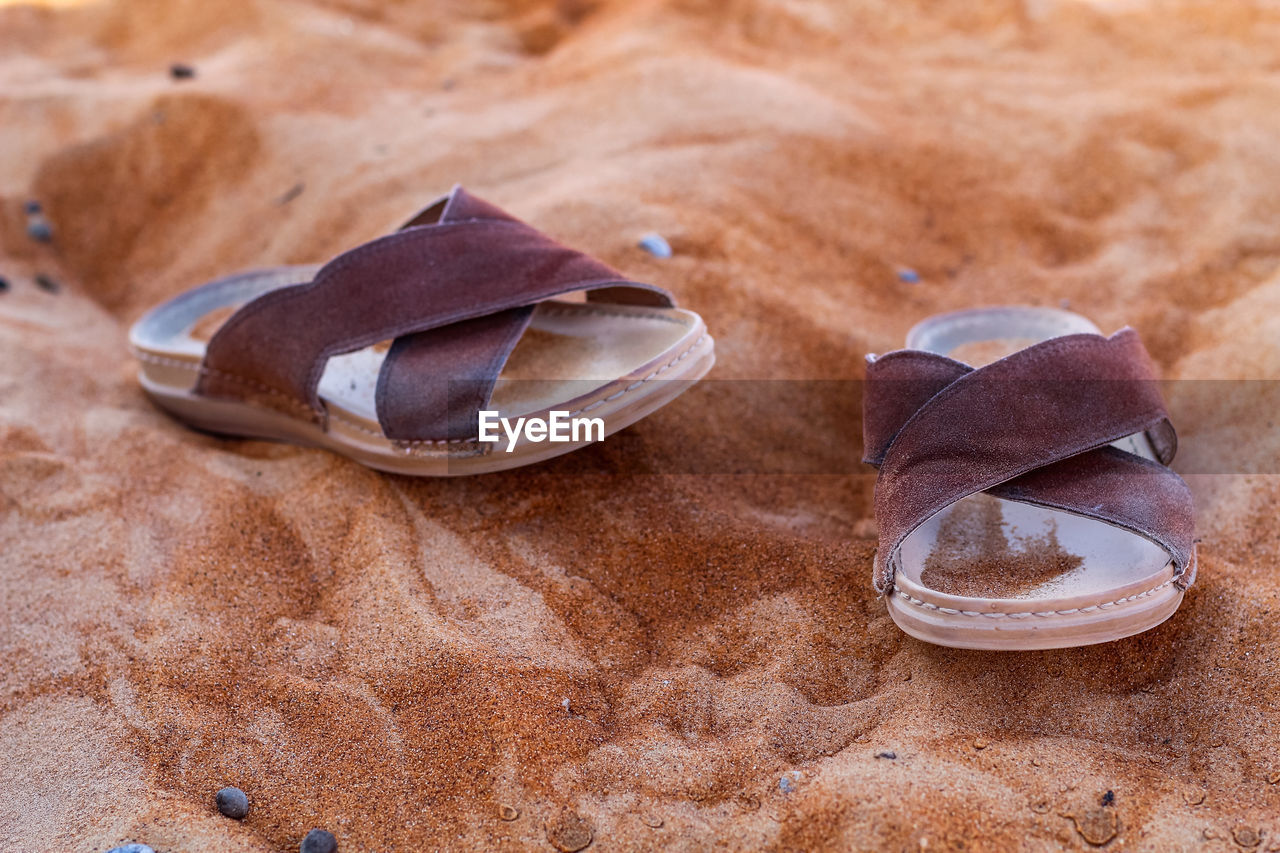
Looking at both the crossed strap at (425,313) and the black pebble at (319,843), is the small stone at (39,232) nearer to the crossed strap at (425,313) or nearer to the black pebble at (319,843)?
the crossed strap at (425,313)

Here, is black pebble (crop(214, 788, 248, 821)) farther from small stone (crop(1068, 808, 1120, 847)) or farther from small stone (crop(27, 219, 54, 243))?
small stone (crop(27, 219, 54, 243))

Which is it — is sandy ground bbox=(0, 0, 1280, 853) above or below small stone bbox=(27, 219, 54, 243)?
above

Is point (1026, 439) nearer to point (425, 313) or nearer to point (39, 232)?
point (425, 313)

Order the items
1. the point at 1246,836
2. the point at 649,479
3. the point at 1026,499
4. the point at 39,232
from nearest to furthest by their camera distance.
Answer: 1. the point at 1246,836
2. the point at 1026,499
3. the point at 649,479
4. the point at 39,232

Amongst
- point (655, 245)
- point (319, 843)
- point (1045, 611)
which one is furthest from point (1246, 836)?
point (655, 245)

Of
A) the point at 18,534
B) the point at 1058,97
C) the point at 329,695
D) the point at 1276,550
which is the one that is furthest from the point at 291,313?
the point at 1058,97

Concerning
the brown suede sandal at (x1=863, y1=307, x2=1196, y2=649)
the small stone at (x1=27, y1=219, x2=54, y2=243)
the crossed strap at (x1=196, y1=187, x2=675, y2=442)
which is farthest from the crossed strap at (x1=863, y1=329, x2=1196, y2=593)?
the small stone at (x1=27, y1=219, x2=54, y2=243)

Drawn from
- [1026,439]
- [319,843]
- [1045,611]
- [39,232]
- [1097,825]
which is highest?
[1026,439]
